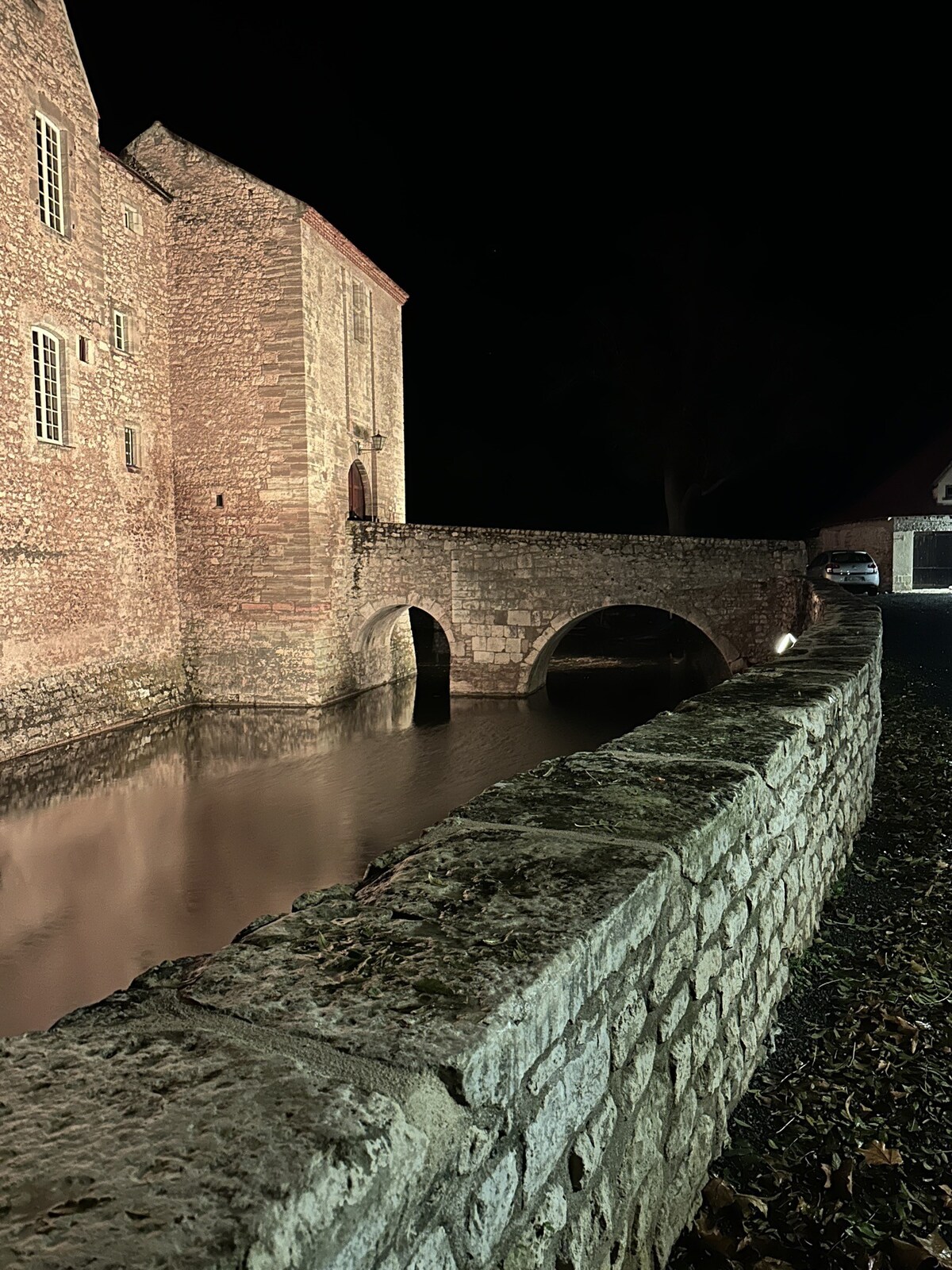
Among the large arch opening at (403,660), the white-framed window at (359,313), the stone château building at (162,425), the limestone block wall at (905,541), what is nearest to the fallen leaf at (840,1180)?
the stone château building at (162,425)

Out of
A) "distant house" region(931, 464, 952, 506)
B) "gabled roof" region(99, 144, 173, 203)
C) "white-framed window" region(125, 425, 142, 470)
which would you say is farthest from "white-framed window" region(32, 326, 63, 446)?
"distant house" region(931, 464, 952, 506)

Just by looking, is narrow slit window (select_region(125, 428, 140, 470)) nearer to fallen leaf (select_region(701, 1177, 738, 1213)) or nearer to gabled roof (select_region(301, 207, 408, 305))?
gabled roof (select_region(301, 207, 408, 305))

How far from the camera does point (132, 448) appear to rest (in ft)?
52.4

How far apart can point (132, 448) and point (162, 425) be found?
1.08 m

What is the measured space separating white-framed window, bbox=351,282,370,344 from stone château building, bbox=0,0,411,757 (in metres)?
0.04

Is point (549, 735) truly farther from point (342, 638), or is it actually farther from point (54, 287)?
point (54, 287)

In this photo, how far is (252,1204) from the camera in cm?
104

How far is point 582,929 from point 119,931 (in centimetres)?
748

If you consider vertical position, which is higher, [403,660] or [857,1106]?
[857,1106]

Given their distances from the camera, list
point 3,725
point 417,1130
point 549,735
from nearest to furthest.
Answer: point 417,1130 → point 3,725 → point 549,735

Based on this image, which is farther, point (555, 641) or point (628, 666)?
point (628, 666)

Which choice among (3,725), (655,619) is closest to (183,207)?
(3,725)

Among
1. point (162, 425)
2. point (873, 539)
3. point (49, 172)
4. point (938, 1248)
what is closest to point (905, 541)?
point (873, 539)

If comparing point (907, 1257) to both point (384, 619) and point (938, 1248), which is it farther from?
point (384, 619)
